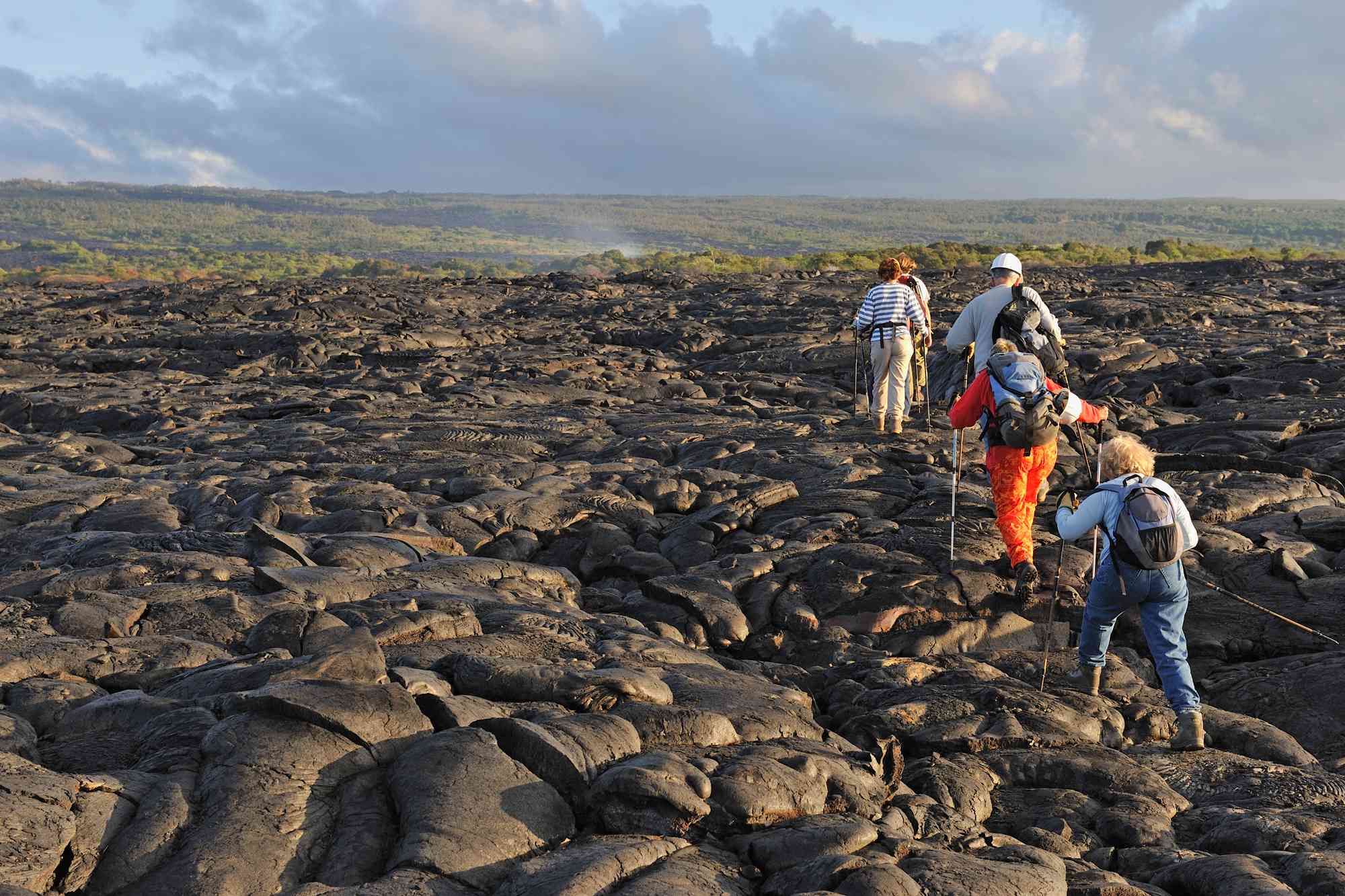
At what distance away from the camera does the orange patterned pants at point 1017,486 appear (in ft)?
34.5

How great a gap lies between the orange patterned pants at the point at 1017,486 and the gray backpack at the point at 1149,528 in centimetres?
248

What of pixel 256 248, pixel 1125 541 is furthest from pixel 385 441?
pixel 256 248

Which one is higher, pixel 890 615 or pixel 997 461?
pixel 997 461

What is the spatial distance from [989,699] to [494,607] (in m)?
4.00

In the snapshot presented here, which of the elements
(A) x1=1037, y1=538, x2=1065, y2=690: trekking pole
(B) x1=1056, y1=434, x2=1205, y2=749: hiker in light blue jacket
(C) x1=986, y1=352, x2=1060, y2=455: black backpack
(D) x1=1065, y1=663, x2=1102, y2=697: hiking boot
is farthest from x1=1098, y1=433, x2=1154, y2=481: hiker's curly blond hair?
(D) x1=1065, y1=663, x2=1102, y2=697: hiking boot

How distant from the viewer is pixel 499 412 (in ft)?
72.3

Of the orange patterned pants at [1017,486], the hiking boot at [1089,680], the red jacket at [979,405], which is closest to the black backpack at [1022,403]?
the red jacket at [979,405]

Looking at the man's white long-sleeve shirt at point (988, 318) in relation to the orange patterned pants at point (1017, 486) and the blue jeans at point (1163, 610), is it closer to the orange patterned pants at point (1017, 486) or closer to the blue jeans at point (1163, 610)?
the orange patterned pants at point (1017, 486)

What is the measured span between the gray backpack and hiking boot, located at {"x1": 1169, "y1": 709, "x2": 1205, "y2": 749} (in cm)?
109

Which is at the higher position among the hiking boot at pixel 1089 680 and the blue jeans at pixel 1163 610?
the blue jeans at pixel 1163 610

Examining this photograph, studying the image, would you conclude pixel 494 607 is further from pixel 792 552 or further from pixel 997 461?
pixel 997 461

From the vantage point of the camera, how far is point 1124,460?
8328mm

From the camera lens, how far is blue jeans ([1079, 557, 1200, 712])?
811 cm

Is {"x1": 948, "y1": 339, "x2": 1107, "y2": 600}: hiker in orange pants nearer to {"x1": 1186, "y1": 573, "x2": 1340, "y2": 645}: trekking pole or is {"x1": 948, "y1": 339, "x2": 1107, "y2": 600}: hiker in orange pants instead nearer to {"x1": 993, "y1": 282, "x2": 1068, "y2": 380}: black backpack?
{"x1": 993, "y1": 282, "x2": 1068, "y2": 380}: black backpack
